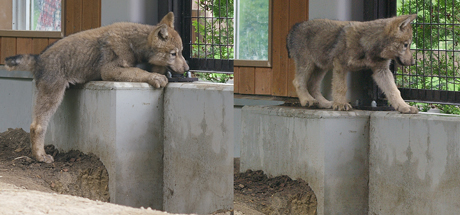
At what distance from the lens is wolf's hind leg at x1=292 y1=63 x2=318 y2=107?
166cm

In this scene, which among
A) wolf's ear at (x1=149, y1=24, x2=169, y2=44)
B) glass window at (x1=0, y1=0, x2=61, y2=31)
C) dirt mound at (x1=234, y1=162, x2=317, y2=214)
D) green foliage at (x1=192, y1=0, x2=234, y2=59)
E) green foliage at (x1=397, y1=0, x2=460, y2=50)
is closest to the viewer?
dirt mound at (x1=234, y1=162, x2=317, y2=214)

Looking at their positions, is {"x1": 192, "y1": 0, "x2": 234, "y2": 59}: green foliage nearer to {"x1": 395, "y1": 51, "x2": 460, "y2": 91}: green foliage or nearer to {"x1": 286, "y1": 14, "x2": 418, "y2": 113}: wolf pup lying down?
{"x1": 286, "y1": 14, "x2": 418, "y2": 113}: wolf pup lying down

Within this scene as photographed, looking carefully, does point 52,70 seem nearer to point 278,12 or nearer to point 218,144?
point 218,144

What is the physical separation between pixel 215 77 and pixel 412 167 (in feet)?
3.28

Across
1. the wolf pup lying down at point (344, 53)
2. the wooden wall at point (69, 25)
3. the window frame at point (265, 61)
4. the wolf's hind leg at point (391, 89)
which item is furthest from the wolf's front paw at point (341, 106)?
the wooden wall at point (69, 25)

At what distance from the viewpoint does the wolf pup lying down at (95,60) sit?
2.84 metres

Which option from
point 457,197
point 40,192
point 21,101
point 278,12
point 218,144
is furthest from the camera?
point 21,101

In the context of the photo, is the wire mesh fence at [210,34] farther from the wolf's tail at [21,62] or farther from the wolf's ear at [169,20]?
the wolf's tail at [21,62]

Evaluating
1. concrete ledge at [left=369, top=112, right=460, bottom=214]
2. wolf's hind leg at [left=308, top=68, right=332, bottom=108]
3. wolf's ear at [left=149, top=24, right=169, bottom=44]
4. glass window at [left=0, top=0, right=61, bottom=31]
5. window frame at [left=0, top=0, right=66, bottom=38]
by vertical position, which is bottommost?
concrete ledge at [left=369, top=112, right=460, bottom=214]

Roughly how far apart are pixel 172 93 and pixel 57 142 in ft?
3.58

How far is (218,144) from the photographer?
188 cm

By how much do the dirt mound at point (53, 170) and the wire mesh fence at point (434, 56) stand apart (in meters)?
1.70

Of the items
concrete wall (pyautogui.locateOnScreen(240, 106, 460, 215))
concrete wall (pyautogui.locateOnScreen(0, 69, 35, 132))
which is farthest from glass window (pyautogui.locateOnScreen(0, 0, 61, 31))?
concrete wall (pyautogui.locateOnScreen(240, 106, 460, 215))

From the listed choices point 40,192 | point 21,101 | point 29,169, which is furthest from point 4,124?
point 40,192
